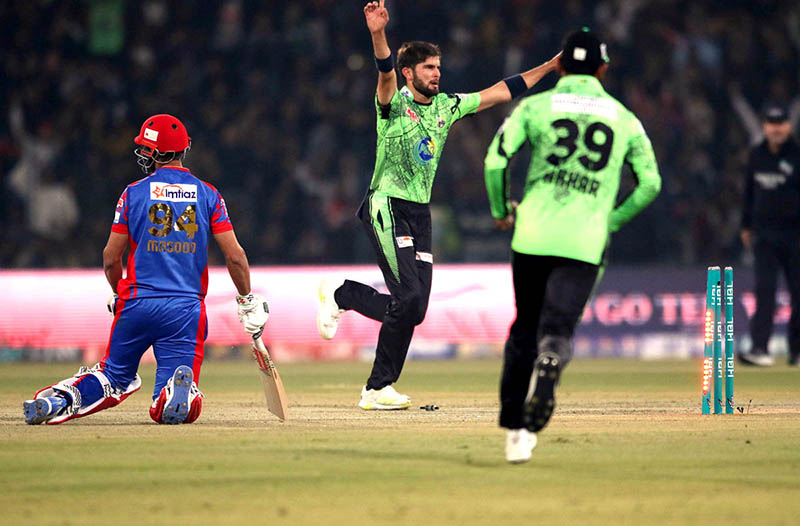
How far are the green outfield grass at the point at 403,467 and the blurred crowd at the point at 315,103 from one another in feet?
26.5

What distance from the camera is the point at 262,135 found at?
1978 centimetres

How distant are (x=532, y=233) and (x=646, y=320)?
10.7m

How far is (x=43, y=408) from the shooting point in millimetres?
8305

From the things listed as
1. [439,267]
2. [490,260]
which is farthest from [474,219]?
[439,267]

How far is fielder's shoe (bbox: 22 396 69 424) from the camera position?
27.2 feet

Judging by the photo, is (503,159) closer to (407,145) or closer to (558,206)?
(558,206)

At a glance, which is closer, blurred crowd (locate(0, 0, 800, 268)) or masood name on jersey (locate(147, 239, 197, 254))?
masood name on jersey (locate(147, 239, 197, 254))

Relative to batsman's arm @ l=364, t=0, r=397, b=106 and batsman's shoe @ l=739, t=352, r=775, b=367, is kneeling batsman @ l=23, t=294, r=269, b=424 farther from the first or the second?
batsman's shoe @ l=739, t=352, r=775, b=367

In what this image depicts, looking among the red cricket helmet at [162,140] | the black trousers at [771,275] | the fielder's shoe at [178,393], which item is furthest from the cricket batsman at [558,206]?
the black trousers at [771,275]

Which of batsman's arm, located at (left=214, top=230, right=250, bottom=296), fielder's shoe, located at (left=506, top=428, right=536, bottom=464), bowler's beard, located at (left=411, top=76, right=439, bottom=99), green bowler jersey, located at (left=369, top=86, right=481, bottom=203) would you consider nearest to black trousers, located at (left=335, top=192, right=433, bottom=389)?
green bowler jersey, located at (left=369, top=86, right=481, bottom=203)

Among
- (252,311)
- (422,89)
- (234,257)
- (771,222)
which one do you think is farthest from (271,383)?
(771,222)

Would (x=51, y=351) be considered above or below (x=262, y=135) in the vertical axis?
below

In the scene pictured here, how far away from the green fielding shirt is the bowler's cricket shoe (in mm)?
573

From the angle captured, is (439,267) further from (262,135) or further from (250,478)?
(250,478)
